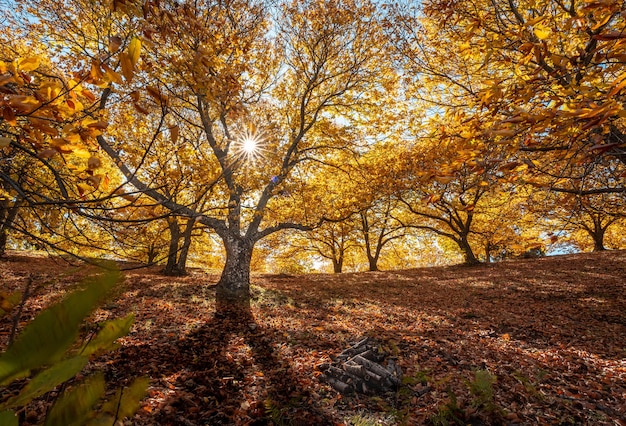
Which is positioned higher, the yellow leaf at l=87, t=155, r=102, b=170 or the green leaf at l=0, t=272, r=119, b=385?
the yellow leaf at l=87, t=155, r=102, b=170

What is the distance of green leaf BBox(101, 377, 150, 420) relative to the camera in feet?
2.65

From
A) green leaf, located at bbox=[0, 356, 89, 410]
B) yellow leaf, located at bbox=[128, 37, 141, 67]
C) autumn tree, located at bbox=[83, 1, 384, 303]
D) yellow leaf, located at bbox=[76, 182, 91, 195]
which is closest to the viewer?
green leaf, located at bbox=[0, 356, 89, 410]

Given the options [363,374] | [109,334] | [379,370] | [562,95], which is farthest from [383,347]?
[109,334]

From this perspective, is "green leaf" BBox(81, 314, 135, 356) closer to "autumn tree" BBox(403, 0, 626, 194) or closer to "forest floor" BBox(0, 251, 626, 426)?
"forest floor" BBox(0, 251, 626, 426)

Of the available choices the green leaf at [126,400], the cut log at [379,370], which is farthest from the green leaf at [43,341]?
the cut log at [379,370]

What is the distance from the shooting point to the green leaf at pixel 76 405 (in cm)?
70

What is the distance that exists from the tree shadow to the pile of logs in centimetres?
44

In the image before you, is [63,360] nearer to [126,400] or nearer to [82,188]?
[126,400]

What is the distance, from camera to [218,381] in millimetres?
3953

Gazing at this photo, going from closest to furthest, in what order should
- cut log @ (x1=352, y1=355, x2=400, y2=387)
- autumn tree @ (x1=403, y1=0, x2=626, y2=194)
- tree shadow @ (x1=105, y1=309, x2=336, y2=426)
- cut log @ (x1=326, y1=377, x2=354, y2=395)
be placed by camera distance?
autumn tree @ (x1=403, y1=0, x2=626, y2=194), tree shadow @ (x1=105, y1=309, x2=336, y2=426), cut log @ (x1=326, y1=377, x2=354, y2=395), cut log @ (x1=352, y1=355, x2=400, y2=387)

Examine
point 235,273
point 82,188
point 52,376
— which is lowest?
point 52,376

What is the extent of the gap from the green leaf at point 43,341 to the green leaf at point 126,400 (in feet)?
0.80

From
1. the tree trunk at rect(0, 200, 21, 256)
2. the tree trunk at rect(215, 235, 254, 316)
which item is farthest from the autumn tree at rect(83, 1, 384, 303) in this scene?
the tree trunk at rect(0, 200, 21, 256)

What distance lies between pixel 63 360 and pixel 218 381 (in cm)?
385
